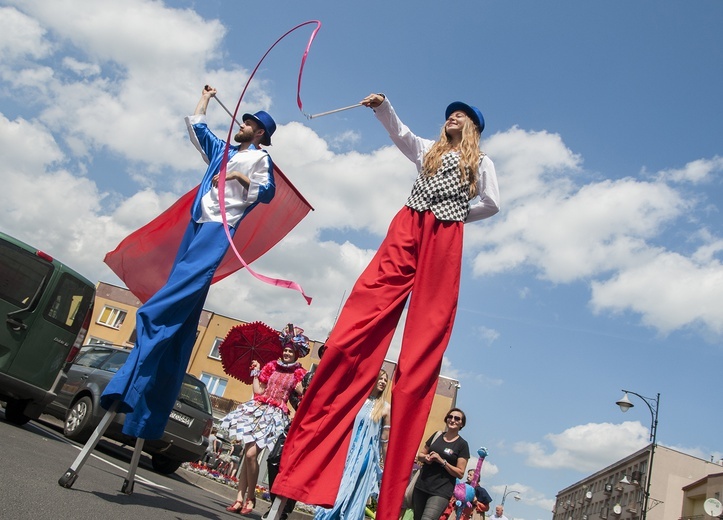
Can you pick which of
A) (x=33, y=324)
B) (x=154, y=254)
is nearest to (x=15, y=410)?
Answer: (x=33, y=324)

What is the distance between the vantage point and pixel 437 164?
12.3 ft

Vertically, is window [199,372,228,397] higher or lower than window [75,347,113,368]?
higher

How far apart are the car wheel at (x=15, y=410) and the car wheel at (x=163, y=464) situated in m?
2.54

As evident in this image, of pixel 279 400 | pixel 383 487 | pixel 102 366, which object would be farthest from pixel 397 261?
pixel 102 366

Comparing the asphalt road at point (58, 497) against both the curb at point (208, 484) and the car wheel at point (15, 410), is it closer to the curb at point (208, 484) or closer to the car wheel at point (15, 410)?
the car wheel at point (15, 410)

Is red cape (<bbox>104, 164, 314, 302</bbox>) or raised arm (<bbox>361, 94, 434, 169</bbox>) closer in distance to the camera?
raised arm (<bbox>361, 94, 434, 169</bbox>)

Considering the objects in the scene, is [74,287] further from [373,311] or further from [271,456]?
[373,311]

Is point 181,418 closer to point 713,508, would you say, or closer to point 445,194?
point 445,194

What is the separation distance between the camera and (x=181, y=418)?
9977 millimetres

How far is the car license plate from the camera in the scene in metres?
9.91

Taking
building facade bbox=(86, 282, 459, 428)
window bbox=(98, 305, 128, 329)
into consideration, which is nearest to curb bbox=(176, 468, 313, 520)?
building facade bbox=(86, 282, 459, 428)

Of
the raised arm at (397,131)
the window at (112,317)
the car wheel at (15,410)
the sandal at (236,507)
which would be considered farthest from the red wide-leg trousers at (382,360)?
the window at (112,317)

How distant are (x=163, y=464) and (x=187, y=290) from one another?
7.04 metres

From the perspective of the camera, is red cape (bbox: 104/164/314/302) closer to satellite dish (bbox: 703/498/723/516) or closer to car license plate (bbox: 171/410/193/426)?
car license plate (bbox: 171/410/193/426)
